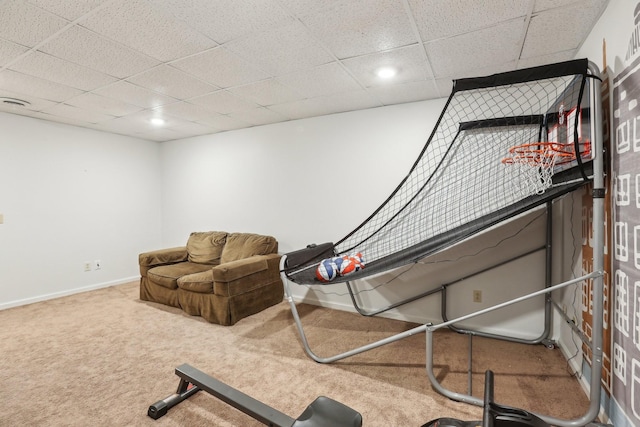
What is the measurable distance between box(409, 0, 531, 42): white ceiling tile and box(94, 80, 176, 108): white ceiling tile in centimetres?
244

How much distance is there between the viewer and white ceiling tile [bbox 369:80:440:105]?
8.86 ft

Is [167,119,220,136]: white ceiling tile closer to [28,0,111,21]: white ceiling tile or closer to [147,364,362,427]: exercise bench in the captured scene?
[28,0,111,21]: white ceiling tile

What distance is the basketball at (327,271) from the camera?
240 cm

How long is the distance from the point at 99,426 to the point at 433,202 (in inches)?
114

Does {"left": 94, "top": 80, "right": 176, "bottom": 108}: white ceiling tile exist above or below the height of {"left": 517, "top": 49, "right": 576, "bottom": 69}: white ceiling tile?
above

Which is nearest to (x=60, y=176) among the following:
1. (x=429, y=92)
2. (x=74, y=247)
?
(x=74, y=247)

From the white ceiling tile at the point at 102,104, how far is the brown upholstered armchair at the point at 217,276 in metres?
1.76

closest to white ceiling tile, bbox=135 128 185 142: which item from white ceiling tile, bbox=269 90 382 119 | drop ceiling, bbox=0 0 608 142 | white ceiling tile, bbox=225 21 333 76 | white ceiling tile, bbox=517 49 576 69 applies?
drop ceiling, bbox=0 0 608 142

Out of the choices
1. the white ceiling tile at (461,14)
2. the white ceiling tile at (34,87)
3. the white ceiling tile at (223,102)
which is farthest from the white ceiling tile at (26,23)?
the white ceiling tile at (461,14)

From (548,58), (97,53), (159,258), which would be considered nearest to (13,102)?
(97,53)

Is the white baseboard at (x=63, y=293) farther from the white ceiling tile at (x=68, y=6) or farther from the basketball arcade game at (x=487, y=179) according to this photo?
the white ceiling tile at (x=68, y=6)

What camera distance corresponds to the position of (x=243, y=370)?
7.29 feet

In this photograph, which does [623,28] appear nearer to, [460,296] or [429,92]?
[429,92]

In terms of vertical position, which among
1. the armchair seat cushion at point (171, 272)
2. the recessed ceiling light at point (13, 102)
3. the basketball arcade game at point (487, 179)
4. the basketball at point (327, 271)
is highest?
the recessed ceiling light at point (13, 102)
